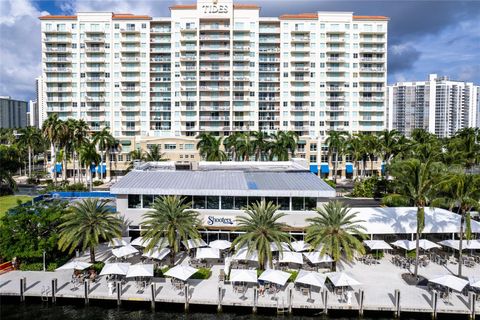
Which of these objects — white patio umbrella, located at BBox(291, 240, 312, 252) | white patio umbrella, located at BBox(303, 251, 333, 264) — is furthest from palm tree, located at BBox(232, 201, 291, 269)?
white patio umbrella, located at BBox(291, 240, 312, 252)

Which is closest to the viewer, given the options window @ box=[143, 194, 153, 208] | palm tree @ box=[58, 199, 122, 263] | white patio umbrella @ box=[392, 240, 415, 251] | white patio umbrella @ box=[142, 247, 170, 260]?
palm tree @ box=[58, 199, 122, 263]

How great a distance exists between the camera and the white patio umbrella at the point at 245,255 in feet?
116

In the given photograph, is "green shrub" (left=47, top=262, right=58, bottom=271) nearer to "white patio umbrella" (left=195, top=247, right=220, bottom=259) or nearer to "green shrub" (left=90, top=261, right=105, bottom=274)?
"green shrub" (left=90, top=261, right=105, bottom=274)

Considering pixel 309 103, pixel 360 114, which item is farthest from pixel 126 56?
pixel 360 114

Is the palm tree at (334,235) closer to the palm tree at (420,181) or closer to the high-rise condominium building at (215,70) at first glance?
the palm tree at (420,181)

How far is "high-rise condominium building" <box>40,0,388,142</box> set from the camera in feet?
365

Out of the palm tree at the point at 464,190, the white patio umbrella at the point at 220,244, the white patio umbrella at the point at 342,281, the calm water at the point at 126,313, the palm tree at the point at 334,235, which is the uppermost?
the palm tree at the point at 464,190

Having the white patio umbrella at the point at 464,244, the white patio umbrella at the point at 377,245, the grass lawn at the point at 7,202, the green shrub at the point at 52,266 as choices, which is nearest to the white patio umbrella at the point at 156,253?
the green shrub at the point at 52,266

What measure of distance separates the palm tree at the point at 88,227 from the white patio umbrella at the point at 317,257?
1940cm

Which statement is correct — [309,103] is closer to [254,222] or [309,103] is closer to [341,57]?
[341,57]

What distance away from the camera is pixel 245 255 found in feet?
120

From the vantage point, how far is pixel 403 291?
3397 cm

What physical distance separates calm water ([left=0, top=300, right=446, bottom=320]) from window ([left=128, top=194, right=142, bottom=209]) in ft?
43.9

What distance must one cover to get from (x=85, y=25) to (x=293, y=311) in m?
108
